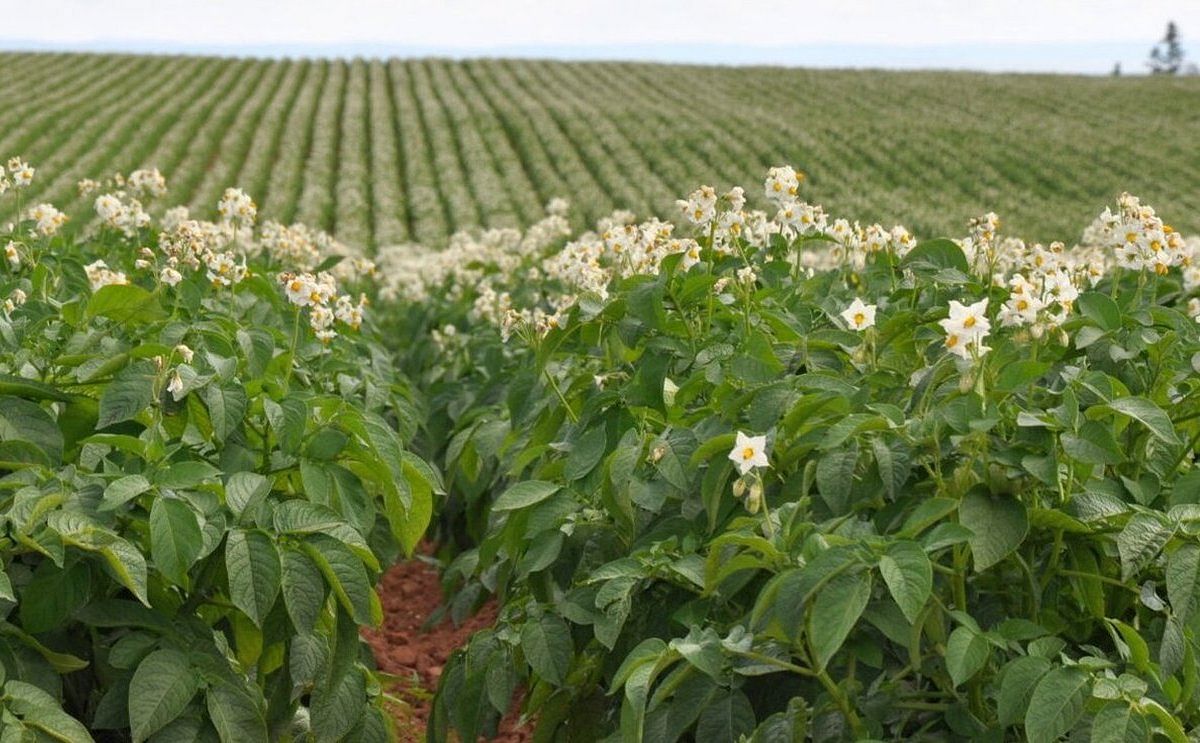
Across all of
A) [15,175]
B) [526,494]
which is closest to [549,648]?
[526,494]

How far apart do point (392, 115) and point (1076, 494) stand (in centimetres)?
3412

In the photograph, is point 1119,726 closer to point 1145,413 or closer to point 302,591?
point 1145,413

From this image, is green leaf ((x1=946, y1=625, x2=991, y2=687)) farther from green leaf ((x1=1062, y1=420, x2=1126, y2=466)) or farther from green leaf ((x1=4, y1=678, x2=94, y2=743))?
green leaf ((x1=4, y1=678, x2=94, y2=743))

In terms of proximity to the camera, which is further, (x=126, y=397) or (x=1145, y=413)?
(x=126, y=397)

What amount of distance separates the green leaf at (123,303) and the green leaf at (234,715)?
1004mm

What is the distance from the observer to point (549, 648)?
2836mm

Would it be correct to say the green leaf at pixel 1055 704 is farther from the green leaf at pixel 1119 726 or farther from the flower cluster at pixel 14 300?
the flower cluster at pixel 14 300

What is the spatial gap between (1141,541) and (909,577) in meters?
0.48

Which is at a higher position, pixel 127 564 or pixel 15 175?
pixel 15 175

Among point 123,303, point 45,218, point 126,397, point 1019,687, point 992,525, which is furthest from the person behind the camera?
point 45,218

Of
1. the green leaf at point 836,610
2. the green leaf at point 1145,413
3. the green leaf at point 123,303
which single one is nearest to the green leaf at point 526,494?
the green leaf at point 836,610

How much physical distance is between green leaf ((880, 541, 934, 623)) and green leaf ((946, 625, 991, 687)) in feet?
0.40

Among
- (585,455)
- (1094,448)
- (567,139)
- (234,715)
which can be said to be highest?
(1094,448)

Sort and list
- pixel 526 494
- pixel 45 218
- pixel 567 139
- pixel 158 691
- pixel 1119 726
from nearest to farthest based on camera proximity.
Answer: pixel 1119 726 < pixel 158 691 < pixel 526 494 < pixel 45 218 < pixel 567 139
